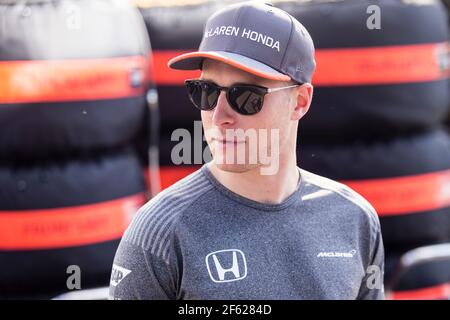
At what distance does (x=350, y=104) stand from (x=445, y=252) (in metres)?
0.61

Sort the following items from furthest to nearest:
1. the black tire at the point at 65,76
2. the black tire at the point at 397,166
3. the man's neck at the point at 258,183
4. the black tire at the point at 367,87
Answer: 1. the black tire at the point at 397,166
2. the black tire at the point at 367,87
3. the black tire at the point at 65,76
4. the man's neck at the point at 258,183

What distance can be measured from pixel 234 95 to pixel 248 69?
2.3 inches

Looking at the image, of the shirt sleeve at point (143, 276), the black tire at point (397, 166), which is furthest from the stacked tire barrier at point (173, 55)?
the shirt sleeve at point (143, 276)

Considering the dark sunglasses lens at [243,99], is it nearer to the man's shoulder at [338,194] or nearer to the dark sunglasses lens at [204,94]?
the dark sunglasses lens at [204,94]

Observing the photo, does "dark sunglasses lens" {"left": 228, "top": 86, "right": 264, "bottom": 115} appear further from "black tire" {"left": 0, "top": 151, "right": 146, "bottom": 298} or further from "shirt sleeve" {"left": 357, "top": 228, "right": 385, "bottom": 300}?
"black tire" {"left": 0, "top": 151, "right": 146, "bottom": 298}

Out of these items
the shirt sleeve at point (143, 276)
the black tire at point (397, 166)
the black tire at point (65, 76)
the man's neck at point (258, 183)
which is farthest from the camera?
the black tire at point (397, 166)

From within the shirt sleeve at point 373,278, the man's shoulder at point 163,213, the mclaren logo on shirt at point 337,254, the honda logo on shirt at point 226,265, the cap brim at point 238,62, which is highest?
the cap brim at point 238,62

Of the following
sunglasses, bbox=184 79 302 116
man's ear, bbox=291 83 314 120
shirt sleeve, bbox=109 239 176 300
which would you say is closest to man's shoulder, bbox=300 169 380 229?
man's ear, bbox=291 83 314 120

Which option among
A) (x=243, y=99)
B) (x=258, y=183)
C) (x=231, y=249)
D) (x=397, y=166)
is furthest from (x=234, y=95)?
(x=397, y=166)

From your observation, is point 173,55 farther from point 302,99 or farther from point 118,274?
point 118,274

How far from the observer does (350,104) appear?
2.76 meters

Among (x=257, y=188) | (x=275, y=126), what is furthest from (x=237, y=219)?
(x=275, y=126)

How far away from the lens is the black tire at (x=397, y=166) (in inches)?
110

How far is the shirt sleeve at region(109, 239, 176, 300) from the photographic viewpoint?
1438 mm
